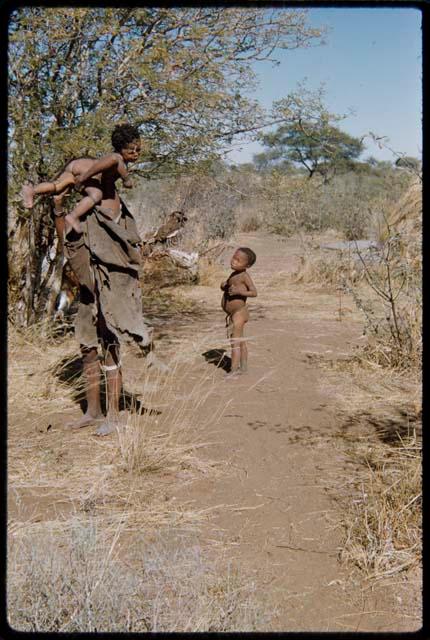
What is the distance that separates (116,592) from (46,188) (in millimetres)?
2413

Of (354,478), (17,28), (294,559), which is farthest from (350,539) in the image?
(17,28)

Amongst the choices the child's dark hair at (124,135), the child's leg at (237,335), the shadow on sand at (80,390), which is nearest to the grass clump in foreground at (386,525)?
the shadow on sand at (80,390)

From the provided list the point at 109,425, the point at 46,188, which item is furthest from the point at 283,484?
the point at 46,188

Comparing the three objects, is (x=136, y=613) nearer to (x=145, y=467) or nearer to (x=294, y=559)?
(x=294, y=559)

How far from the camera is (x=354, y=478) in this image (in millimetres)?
3939

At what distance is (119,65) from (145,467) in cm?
402

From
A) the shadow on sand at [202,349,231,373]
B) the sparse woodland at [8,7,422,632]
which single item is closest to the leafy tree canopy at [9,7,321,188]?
the sparse woodland at [8,7,422,632]

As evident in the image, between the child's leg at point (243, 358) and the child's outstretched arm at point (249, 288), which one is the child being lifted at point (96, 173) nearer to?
the child's outstretched arm at point (249, 288)

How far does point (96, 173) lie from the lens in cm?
432

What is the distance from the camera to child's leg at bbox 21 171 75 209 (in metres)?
4.00

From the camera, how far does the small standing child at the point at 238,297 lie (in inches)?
240

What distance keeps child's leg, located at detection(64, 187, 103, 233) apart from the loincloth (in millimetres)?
40

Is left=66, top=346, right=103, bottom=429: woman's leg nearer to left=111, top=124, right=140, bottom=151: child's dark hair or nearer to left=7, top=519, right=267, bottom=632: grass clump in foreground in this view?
left=111, top=124, right=140, bottom=151: child's dark hair

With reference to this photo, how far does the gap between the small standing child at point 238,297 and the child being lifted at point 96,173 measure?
5.98ft
